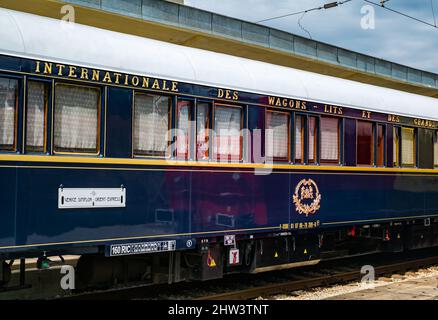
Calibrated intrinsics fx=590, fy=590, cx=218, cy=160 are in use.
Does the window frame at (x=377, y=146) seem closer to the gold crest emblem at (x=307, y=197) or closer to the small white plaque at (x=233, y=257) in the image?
the gold crest emblem at (x=307, y=197)

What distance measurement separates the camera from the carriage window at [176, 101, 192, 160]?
7.83 meters

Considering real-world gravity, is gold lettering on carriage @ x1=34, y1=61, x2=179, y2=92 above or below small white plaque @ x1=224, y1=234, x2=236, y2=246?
above

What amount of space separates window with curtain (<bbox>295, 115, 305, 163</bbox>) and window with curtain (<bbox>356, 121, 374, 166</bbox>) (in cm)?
148

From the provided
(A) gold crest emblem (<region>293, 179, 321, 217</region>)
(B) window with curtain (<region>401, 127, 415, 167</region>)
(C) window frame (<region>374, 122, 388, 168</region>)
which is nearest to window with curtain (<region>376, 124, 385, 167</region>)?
(C) window frame (<region>374, 122, 388, 168</region>)

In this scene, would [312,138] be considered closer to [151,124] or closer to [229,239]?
[229,239]

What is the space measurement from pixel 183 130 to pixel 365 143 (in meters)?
4.23

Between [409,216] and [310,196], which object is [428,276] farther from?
[310,196]

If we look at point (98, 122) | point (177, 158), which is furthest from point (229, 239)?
point (98, 122)

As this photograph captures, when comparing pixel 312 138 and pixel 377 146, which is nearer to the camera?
pixel 312 138

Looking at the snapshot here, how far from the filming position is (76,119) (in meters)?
6.84

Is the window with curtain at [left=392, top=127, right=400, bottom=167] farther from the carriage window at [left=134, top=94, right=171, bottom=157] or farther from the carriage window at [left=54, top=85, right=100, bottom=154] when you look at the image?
the carriage window at [left=54, top=85, right=100, bottom=154]

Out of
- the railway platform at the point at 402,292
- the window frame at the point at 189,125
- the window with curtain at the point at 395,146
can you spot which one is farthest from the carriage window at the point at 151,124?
the window with curtain at the point at 395,146

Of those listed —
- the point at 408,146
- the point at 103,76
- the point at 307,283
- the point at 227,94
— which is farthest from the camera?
the point at 408,146

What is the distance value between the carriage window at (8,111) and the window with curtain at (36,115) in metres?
0.15
